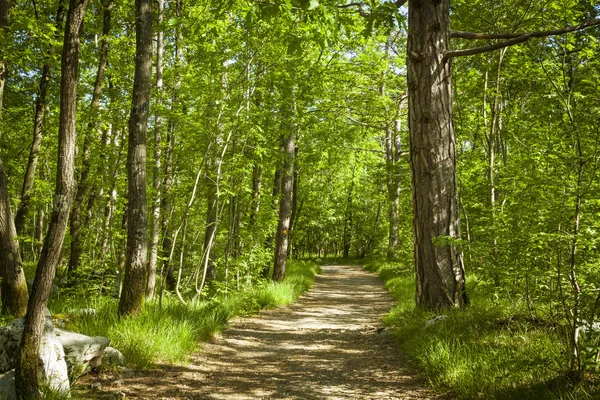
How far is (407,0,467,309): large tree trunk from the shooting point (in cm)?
597

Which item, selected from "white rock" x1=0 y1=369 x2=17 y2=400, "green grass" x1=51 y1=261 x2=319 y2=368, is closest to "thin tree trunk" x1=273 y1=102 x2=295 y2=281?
"green grass" x1=51 y1=261 x2=319 y2=368

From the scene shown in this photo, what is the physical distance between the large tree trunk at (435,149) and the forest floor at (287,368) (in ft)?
4.14

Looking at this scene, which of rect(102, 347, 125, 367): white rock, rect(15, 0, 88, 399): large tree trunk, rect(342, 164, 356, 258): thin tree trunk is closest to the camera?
rect(15, 0, 88, 399): large tree trunk

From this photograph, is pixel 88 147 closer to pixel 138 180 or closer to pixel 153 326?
pixel 138 180

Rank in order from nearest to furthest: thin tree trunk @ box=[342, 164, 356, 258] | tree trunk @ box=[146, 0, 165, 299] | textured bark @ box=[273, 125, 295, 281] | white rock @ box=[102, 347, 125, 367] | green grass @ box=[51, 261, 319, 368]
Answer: white rock @ box=[102, 347, 125, 367], green grass @ box=[51, 261, 319, 368], tree trunk @ box=[146, 0, 165, 299], textured bark @ box=[273, 125, 295, 281], thin tree trunk @ box=[342, 164, 356, 258]

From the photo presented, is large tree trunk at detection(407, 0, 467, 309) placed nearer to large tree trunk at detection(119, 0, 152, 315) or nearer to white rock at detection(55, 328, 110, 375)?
large tree trunk at detection(119, 0, 152, 315)

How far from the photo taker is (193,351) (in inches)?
227

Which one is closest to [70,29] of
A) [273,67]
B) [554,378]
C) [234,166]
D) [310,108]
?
[554,378]

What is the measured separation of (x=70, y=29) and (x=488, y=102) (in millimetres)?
9777

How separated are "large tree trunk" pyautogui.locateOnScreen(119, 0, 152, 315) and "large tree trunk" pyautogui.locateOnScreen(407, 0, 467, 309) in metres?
3.84

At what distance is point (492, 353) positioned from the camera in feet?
13.9

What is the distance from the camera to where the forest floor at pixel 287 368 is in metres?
4.36

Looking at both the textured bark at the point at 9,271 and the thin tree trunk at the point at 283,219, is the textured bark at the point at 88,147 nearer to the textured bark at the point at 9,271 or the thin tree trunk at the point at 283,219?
the textured bark at the point at 9,271

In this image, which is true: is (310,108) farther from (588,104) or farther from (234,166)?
(588,104)
